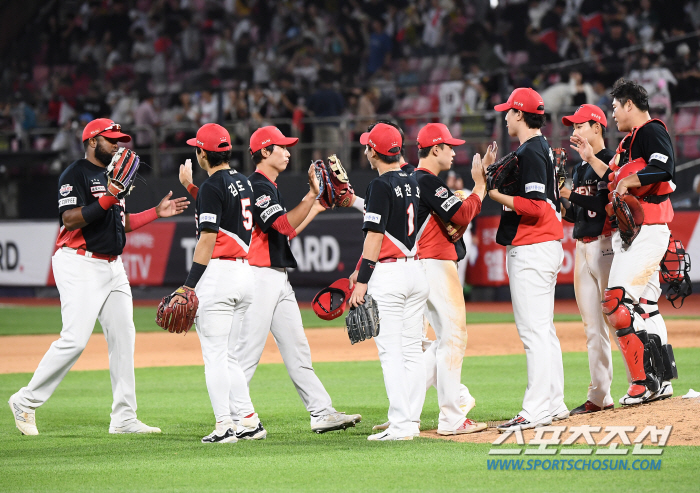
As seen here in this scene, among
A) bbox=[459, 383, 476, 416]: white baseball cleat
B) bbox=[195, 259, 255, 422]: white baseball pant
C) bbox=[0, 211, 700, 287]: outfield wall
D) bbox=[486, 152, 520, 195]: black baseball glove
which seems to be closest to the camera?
bbox=[195, 259, 255, 422]: white baseball pant

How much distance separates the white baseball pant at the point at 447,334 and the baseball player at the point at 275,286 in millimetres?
834

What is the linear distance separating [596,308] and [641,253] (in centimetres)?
71

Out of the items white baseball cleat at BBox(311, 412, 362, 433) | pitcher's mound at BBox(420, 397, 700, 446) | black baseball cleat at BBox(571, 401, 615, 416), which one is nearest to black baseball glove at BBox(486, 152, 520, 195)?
pitcher's mound at BBox(420, 397, 700, 446)

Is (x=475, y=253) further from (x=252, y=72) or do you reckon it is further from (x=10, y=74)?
(x=10, y=74)

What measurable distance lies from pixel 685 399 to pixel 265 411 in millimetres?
3579

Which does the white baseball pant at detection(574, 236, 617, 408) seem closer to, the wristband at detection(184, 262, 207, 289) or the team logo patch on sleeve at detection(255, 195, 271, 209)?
the team logo patch on sleeve at detection(255, 195, 271, 209)

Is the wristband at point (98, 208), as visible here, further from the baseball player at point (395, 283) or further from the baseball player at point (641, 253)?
the baseball player at point (641, 253)

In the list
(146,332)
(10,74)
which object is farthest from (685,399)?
(10,74)

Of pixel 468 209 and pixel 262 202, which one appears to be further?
pixel 262 202

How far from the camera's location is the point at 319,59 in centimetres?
2412

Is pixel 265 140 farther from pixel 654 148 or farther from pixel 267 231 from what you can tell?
pixel 654 148

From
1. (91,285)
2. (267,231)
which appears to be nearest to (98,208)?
(91,285)

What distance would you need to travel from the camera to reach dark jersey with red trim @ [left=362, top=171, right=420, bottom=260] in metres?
6.39

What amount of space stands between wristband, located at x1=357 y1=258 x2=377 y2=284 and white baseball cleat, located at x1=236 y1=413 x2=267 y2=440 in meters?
1.32
